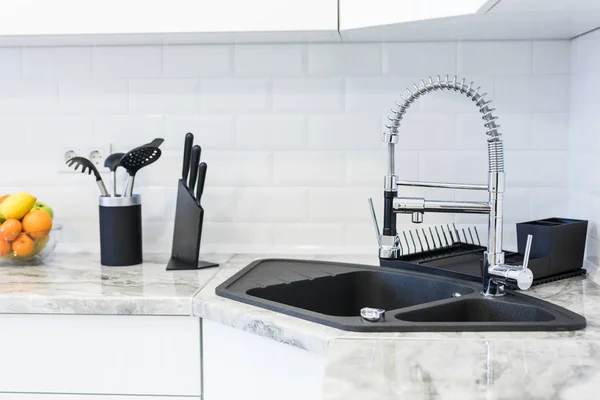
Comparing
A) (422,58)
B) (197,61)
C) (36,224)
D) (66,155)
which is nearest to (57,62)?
(66,155)

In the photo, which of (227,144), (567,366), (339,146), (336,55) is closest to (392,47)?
(336,55)

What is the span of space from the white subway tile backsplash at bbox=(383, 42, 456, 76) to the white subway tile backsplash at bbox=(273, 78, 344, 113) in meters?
0.16

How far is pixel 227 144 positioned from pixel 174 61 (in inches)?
10.7

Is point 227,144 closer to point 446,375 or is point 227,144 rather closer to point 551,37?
point 551,37

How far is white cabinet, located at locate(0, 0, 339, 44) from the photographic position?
72.0 inches

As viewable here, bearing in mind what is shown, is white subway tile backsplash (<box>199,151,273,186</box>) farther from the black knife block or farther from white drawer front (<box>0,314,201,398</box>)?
white drawer front (<box>0,314,201,398</box>)

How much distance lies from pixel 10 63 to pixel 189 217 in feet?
2.39

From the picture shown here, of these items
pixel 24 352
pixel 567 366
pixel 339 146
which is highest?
pixel 339 146

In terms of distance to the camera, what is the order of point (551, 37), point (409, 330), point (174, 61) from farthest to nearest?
point (174, 61) → point (551, 37) → point (409, 330)

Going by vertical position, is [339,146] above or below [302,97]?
below

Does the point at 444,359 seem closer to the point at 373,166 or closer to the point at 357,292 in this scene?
the point at 357,292

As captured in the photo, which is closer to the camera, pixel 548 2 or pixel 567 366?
pixel 567 366

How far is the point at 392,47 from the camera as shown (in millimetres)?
2160

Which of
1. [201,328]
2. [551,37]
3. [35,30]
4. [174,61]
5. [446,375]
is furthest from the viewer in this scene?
[174,61]
